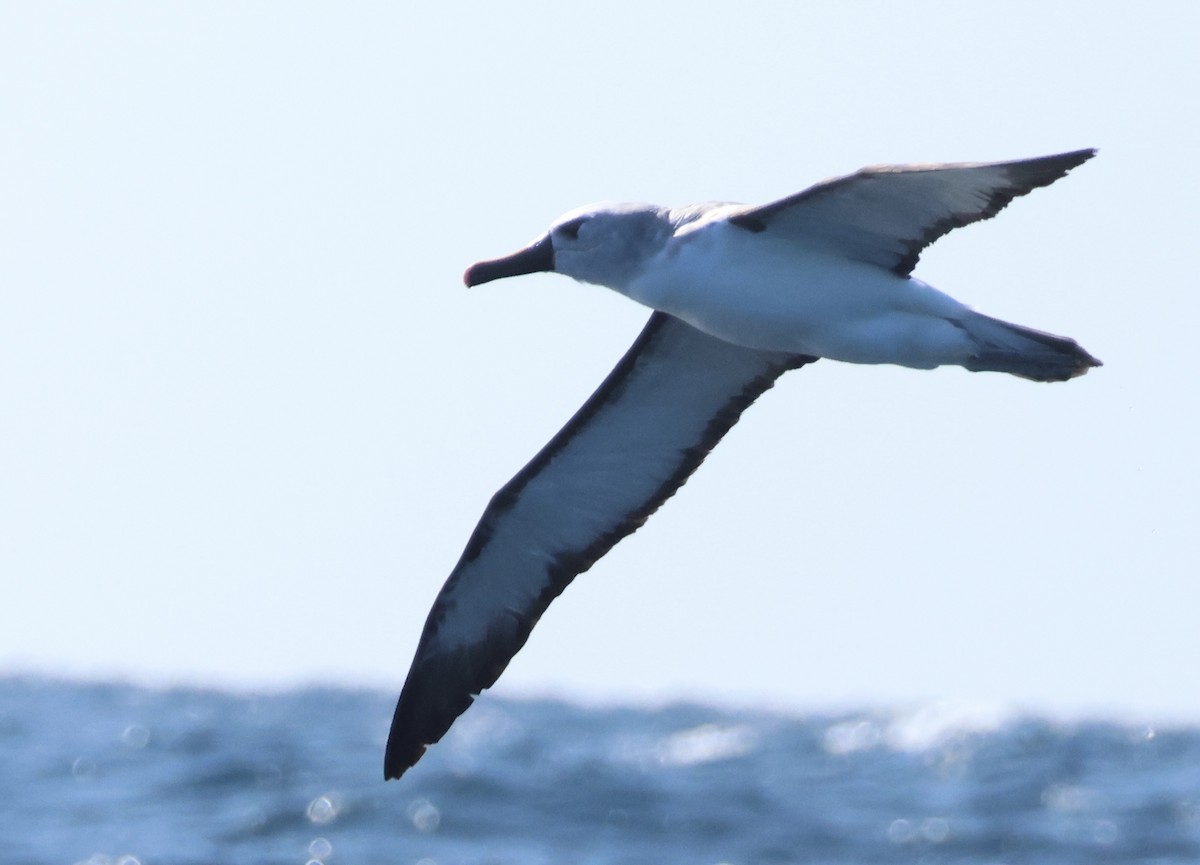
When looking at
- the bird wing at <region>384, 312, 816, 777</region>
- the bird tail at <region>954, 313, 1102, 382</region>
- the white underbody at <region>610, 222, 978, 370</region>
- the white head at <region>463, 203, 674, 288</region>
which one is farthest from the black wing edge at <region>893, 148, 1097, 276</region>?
the bird wing at <region>384, 312, 816, 777</region>

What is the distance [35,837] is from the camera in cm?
2125

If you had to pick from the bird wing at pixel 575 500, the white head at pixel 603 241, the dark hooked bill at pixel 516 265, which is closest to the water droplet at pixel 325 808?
the bird wing at pixel 575 500

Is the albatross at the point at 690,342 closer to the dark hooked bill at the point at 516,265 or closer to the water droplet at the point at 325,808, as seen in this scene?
the dark hooked bill at the point at 516,265

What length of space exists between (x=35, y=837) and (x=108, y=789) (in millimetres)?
3852

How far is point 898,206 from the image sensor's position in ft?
30.0

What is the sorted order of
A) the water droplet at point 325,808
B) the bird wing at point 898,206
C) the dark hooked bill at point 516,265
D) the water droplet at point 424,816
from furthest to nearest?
the water droplet at point 325,808 < the water droplet at point 424,816 < the dark hooked bill at point 516,265 < the bird wing at point 898,206

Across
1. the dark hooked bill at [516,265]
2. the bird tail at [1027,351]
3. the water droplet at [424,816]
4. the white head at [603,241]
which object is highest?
the water droplet at [424,816]

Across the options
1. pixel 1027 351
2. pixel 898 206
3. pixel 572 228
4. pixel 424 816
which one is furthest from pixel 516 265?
pixel 424 816

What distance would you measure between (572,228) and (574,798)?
15370 mm

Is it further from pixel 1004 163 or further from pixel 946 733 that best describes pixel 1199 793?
pixel 1004 163

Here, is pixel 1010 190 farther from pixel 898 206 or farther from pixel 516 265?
pixel 516 265

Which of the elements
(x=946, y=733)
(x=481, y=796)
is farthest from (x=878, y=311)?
(x=946, y=733)

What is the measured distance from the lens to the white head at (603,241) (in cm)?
966

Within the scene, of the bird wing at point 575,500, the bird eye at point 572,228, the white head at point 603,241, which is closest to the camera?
the white head at point 603,241
